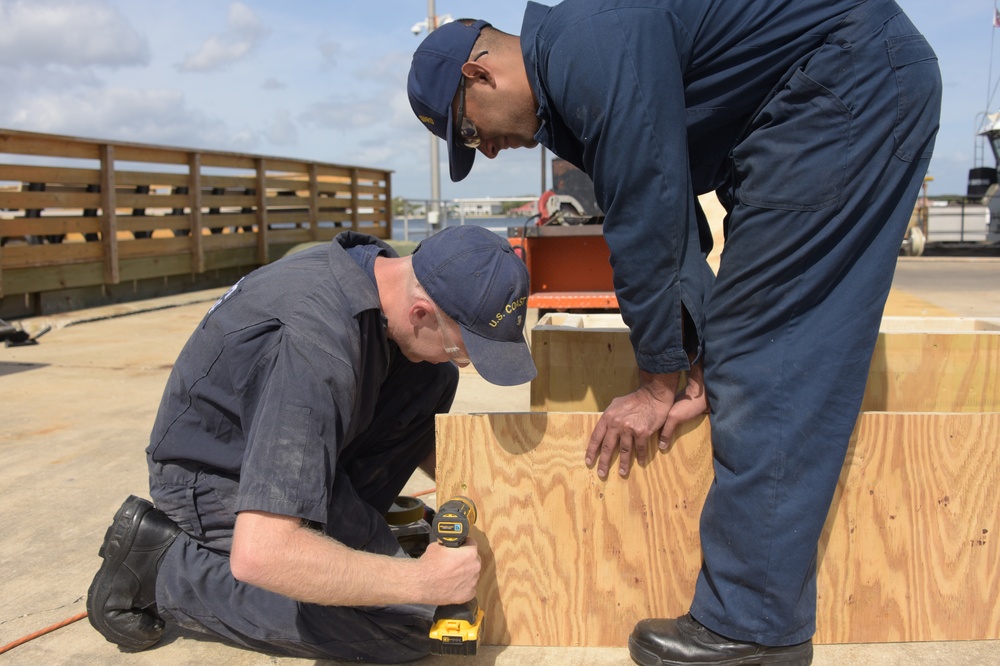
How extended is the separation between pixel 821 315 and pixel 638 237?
0.51m

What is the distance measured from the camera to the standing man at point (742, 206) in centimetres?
184

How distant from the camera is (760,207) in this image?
194cm

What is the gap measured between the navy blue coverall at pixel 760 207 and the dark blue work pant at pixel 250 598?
824mm

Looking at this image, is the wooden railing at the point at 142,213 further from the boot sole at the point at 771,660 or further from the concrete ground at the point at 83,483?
the boot sole at the point at 771,660

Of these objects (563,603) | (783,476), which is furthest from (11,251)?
(783,476)

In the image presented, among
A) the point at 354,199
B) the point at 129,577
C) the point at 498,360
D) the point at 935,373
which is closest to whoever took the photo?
the point at 498,360

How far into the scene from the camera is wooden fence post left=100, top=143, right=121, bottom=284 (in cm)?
898

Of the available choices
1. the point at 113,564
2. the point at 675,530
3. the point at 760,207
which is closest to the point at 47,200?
the point at 113,564

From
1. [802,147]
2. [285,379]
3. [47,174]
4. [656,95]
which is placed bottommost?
[285,379]

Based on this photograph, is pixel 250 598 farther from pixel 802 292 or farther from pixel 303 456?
pixel 802 292

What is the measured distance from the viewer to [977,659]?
2129mm

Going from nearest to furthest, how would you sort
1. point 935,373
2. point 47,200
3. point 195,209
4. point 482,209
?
1. point 935,373
2. point 47,200
3. point 195,209
4. point 482,209

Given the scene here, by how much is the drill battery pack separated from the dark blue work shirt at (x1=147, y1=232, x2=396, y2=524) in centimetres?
40

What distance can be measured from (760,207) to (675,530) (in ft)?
2.98
